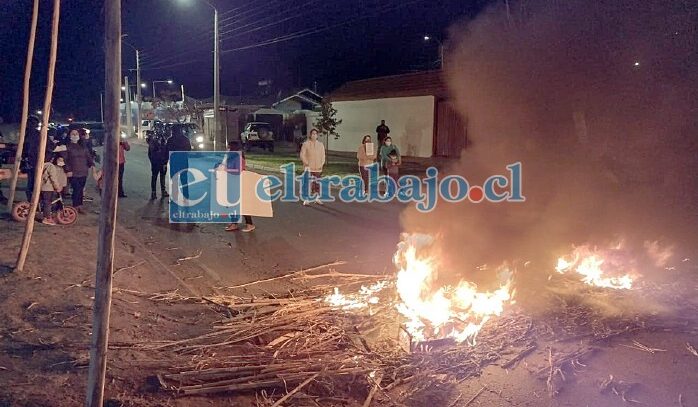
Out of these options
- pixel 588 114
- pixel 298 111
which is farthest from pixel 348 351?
pixel 298 111

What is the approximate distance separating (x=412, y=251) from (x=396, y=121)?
63.7 feet

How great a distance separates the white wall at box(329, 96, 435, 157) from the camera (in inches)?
925

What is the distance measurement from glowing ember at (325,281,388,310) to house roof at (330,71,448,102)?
16.2 m

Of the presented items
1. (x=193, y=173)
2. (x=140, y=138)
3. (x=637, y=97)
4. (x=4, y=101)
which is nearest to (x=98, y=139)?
(x=140, y=138)

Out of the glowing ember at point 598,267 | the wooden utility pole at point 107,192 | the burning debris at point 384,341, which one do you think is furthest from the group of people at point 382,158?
the wooden utility pole at point 107,192

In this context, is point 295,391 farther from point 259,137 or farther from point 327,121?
point 259,137

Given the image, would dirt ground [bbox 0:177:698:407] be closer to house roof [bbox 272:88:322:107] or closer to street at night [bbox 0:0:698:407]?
street at night [bbox 0:0:698:407]

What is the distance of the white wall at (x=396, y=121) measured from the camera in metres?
23.5

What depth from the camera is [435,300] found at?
5824 mm

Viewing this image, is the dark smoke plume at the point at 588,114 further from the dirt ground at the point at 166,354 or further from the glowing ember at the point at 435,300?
the dirt ground at the point at 166,354

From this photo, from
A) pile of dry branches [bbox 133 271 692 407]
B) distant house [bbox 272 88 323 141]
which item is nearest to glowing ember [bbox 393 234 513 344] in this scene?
pile of dry branches [bbox 133 271 692 407]

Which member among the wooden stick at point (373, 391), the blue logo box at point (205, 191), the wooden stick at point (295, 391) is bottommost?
the wooden stick at point (373, 391)

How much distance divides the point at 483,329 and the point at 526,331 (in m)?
0.40

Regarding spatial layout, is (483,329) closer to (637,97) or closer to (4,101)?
(637,97)
